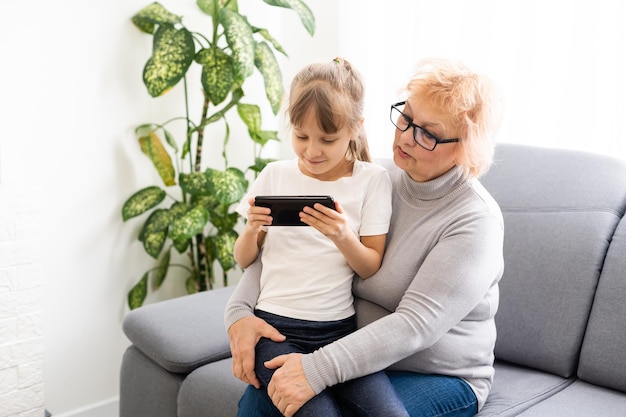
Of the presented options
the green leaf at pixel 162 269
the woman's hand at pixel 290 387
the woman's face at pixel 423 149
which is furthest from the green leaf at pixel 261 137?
the woman's hand at pixel 290 387

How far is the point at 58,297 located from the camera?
95.1 inches

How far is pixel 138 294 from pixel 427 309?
146cm

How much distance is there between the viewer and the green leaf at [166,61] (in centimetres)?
236

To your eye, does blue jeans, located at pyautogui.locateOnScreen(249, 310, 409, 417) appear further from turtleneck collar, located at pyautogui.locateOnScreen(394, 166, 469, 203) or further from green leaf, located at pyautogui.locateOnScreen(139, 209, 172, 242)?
green leaf, located at pyautogui.locateOnScreen(139, 209, 172, 242)

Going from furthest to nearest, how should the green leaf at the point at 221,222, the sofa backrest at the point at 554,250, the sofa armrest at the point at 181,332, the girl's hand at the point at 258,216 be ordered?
the green leaf at the point at 221,222
the sofa armrest at the point at 181,332
the sofa backrest at the point at 554,250
the girl's hand at the point at 258,216

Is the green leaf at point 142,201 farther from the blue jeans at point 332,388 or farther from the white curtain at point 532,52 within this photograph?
the blue jeans at point 332,388

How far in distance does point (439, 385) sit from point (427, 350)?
0.25 feet

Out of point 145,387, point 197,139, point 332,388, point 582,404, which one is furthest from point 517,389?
point 197,139

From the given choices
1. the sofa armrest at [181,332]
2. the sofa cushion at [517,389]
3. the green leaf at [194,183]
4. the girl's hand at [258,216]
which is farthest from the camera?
the green leaf at [194,183]

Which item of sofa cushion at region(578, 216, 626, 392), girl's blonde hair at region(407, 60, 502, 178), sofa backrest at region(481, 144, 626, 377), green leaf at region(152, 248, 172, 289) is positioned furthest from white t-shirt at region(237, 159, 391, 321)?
green leaf at region(152, 248, 172, 289)

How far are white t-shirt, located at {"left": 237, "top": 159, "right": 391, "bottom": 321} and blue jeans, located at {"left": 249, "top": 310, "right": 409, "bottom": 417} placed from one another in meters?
0.02

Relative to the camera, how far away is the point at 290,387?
1365mm

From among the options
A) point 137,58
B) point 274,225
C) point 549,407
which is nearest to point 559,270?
point 549,407

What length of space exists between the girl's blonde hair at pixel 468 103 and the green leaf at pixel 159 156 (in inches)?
50.4
